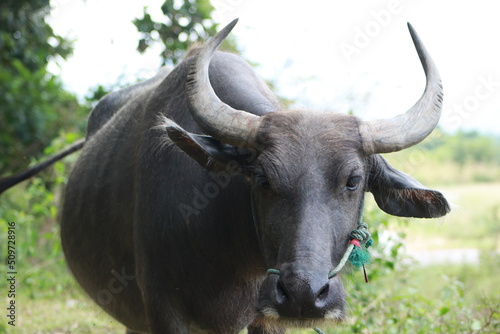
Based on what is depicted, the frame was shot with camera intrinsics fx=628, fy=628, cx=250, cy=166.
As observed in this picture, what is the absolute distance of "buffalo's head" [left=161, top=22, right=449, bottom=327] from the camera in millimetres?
2820

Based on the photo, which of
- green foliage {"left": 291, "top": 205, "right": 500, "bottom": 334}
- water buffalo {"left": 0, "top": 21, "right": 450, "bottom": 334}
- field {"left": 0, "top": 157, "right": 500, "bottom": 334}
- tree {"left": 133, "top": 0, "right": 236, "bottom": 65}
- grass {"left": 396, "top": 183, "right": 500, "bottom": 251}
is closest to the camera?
water buffalo {"left": 0, "top": 21, "right": 450, "bottom": 334}

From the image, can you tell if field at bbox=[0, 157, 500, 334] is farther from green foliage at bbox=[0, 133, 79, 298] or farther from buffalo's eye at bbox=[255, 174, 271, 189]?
buffalo's eye at bbox=[255, 174, 271, 189]

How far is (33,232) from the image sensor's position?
336 inches

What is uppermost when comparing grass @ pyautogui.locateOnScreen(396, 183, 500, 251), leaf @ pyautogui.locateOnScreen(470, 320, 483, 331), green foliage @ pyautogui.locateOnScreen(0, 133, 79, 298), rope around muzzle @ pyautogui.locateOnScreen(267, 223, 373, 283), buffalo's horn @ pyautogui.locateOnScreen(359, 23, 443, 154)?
buffalo's horn @ pyautogui.locateOnScreen(359, 23, 443, 154)

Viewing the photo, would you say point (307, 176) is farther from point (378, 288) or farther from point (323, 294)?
point (378, 288)

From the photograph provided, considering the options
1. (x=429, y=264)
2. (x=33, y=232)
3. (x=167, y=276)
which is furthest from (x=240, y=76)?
(x=429, y=264)

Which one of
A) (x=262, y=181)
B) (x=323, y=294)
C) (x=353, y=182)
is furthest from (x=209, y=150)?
(x=323, y=294)

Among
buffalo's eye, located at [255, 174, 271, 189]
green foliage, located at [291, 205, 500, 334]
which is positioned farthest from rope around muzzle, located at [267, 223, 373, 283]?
green foliage, located at [291, 205, 500, 334]

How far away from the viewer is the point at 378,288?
6742 mm

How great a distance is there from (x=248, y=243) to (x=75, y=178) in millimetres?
2394

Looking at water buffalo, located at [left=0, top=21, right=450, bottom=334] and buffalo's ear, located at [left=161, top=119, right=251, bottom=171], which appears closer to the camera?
water buffalo, located at [left=0, top=21, right=450, bottom=334]

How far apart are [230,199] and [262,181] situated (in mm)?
531

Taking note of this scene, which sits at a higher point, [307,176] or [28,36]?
[307,176]

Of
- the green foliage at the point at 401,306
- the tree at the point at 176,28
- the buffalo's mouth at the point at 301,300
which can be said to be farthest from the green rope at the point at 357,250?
the tree at the point at 176,28
